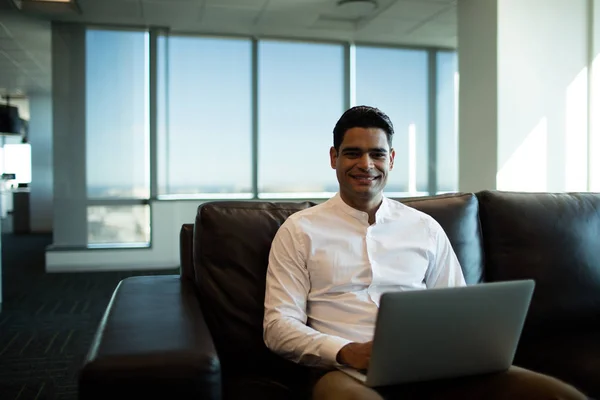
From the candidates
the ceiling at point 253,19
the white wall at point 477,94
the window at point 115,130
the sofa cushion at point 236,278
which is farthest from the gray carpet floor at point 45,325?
the white wall at point 477,94

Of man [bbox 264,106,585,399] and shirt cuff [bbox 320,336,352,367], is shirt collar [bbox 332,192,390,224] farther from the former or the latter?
shirt cuff [bbox 320,336,352,367]

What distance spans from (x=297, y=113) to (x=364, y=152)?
510cm

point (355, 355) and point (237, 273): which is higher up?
point (237, 273)

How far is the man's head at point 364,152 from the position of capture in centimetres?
151

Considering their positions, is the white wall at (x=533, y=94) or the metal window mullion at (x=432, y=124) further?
the metal window mullion at (x=432, y=124)

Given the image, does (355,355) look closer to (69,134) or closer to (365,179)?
(365,179)

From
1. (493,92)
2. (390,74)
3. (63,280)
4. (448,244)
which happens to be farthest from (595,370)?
(390,74)

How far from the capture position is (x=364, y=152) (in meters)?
1.51

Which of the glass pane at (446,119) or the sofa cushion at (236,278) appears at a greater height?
the glass pane at (446,119)

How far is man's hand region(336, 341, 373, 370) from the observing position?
1198 mm

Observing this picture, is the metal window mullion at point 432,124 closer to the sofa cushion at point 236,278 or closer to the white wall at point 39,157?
the sofa cushion at point 236,278

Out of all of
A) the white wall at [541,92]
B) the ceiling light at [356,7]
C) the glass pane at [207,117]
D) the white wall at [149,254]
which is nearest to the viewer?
the white wall at [541,92]

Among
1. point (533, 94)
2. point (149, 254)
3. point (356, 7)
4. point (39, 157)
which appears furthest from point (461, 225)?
point (39, 157)

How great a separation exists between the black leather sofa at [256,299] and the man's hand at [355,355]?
0.26 metres
